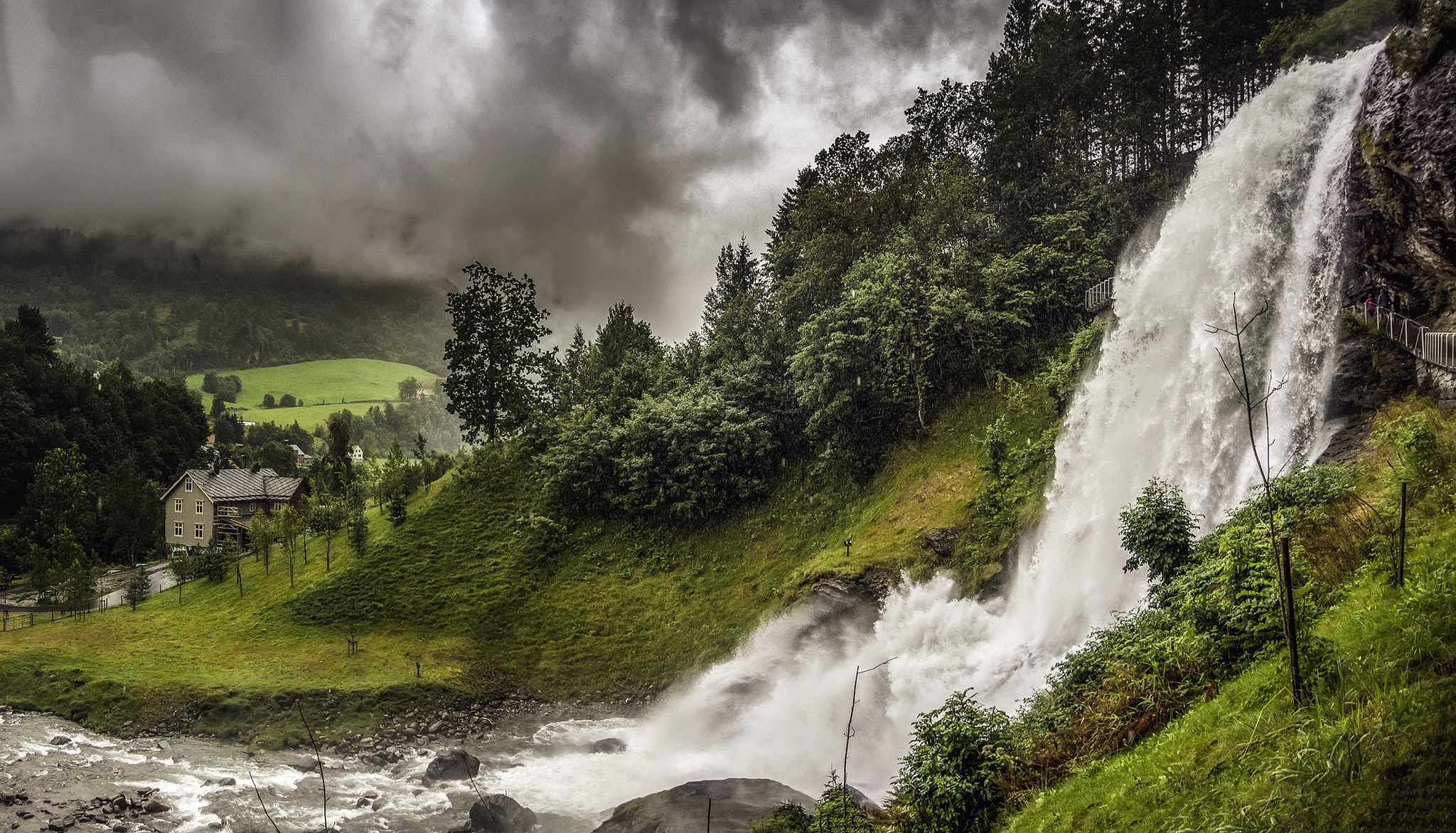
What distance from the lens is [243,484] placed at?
2181 inches

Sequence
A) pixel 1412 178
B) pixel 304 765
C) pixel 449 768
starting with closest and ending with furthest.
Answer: pixel 1412 178 → pixel 449 768 → pixel 304 765

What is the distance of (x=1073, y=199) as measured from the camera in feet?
103

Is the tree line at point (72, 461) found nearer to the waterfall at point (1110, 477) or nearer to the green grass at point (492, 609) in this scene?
the green grass at point (492, 609)

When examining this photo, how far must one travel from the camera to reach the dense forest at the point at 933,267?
30.3 meters

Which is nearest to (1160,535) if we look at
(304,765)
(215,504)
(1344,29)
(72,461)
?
(1344,29)

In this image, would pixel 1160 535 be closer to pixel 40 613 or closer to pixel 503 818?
pixel 503 818

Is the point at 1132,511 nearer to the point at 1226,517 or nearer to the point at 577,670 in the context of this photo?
the point at 1226,517

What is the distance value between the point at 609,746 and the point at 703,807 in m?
8.97

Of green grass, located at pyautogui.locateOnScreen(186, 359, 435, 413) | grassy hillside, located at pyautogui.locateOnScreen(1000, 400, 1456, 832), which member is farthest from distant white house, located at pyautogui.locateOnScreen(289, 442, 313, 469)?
grassy hillside, located at pyautogui.locateOnScreen(1000, 400, 1456, 832)

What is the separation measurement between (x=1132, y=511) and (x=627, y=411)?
28.3 m

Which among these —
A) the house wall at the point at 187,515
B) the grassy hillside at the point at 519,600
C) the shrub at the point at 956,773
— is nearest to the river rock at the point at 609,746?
the grassy hillside at the point at 519,600

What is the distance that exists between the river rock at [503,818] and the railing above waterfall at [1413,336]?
931 inches

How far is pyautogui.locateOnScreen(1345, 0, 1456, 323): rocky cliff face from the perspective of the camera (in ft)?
47.9

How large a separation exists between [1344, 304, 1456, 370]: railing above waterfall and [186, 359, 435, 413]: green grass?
5969 inches
